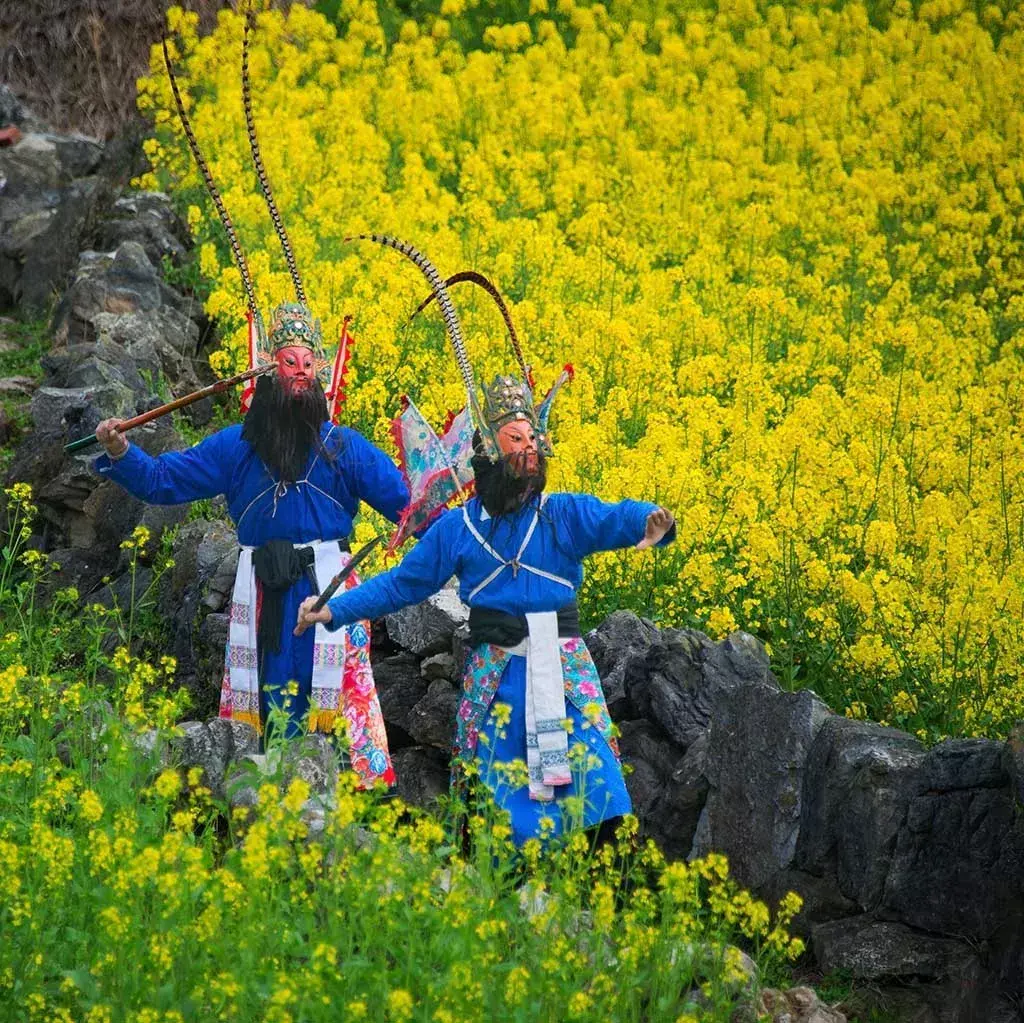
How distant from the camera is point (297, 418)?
627 cm

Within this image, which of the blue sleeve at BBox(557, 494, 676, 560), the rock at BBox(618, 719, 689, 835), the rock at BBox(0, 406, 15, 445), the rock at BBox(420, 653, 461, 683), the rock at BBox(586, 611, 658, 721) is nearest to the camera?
the blue sleeve at BBox(557, 494, 676, 560)

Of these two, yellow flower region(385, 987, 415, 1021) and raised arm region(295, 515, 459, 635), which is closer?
yellow flower region(385, 987, 415, 1021)

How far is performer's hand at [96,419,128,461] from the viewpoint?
20.1ft

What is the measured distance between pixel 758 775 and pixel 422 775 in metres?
1.33

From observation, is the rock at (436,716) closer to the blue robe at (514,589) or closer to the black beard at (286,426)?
the blue robe at (514,589)

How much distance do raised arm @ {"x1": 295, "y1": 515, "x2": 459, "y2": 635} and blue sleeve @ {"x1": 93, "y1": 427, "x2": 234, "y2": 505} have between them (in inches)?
32.5

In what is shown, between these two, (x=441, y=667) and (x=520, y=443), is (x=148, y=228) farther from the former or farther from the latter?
(x=520, y=443)

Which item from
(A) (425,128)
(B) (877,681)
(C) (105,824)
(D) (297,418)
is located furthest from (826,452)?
(A) (425,128)

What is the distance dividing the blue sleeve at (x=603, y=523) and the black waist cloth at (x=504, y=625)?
0.19 metres

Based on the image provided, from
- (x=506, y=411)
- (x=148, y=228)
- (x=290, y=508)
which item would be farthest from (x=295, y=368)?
(x=148, y=228)

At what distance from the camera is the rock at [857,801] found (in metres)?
5.53

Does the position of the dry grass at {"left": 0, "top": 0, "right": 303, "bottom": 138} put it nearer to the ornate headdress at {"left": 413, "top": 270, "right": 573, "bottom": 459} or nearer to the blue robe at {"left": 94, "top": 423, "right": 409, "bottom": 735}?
the blue robe at {"left": 94, "top": 423, "right": 409, "bottom": 735}

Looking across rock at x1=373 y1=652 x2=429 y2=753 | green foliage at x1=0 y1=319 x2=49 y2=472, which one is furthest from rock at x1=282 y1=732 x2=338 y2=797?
green foliage at x1=0 y1=319 x2=49 y2=472

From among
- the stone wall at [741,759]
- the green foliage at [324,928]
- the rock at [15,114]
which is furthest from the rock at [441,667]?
the rock at [15,114]
